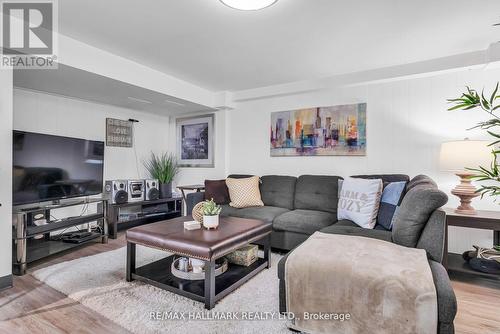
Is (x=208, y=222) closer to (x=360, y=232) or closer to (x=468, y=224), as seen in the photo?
(x=360, y=232)

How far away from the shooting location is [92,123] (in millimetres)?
3947

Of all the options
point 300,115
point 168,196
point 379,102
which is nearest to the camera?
point 379,102

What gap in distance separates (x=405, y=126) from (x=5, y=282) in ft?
14.1

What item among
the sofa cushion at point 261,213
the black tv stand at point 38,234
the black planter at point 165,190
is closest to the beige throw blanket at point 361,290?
the sofa cushion at point 261,213

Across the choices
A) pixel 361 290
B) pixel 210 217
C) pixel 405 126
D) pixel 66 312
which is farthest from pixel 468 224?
pixel 66 312

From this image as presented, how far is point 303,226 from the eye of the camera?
2.87 m

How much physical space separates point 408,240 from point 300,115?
97.5 inches

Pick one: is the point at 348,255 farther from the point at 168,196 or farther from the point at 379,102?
the point at 168,196

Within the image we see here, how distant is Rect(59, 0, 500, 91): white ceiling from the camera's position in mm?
2041

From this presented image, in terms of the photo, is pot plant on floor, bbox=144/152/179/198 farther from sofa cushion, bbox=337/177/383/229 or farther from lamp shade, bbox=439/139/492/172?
lamp shade, bbox=439/139/492/172

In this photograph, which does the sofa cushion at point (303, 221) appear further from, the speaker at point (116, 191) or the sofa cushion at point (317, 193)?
the speaker at point (116, 191)

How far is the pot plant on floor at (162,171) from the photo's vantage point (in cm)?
451

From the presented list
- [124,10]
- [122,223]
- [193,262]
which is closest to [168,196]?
[122,223]

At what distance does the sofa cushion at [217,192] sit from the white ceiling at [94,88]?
51.8 inches
